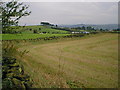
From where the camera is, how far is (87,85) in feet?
26.5

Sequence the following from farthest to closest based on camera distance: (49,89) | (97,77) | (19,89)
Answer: (97,77) → (49,89) → (19,89)

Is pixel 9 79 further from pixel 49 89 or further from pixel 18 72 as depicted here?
pixel 49 89

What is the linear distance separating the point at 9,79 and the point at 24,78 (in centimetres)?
81

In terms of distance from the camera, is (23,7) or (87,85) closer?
(23,7)

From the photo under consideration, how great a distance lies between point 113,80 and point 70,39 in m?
26.7

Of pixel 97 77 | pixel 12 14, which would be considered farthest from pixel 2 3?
pixel 97 77

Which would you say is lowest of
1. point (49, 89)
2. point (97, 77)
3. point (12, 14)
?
point (97, 77)

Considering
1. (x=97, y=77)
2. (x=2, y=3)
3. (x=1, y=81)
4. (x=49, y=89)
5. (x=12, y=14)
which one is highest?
(x=2, y=3)

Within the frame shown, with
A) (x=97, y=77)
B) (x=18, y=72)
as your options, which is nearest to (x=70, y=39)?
(x=97, y=77)

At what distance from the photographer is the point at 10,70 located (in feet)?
19.9

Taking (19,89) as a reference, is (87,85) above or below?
below

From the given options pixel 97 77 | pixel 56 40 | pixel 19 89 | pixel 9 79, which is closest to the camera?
pixel 19 89

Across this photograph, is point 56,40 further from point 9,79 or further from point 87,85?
point 9,79

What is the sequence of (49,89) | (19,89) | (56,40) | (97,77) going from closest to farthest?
1. (19,89)
2. (49,89)
3. (97,77)
4. (56,40)
